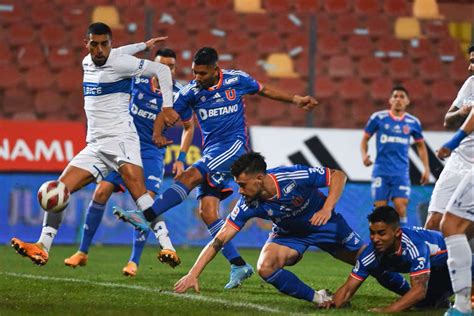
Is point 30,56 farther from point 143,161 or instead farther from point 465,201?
point 465,201

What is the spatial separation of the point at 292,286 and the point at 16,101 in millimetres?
8260

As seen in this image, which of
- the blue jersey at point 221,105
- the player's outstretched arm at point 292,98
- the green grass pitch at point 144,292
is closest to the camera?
the green grass pitch at point 144,292

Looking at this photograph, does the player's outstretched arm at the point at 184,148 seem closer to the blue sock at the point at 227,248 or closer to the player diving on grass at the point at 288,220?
the blue sock at the point at 227,248

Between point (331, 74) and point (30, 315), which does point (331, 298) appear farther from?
point (331, 74)

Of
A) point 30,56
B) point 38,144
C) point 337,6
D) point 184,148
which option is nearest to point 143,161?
point 184,148

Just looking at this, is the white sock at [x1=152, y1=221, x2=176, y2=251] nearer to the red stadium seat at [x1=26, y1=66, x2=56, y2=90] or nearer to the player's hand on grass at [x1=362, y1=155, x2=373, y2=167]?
the player's hand on grass at [x1=362, y1=155, x2=373, y2=167]

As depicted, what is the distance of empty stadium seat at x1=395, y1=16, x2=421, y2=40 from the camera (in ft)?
50.0

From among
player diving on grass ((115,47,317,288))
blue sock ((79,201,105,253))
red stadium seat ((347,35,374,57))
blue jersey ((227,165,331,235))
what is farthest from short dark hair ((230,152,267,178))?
red stadium seat ((347,35,374,57))

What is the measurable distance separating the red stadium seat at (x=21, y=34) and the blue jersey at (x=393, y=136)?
5308 mm

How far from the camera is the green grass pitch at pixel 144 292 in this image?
6.12 meters

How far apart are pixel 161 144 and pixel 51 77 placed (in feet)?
21.6

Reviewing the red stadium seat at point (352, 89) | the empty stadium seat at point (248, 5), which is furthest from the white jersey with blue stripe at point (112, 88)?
the empty stadium seat at point (248, 5)

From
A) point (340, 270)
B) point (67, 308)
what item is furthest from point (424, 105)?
point (67, 308)

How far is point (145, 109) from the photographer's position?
364 inches
